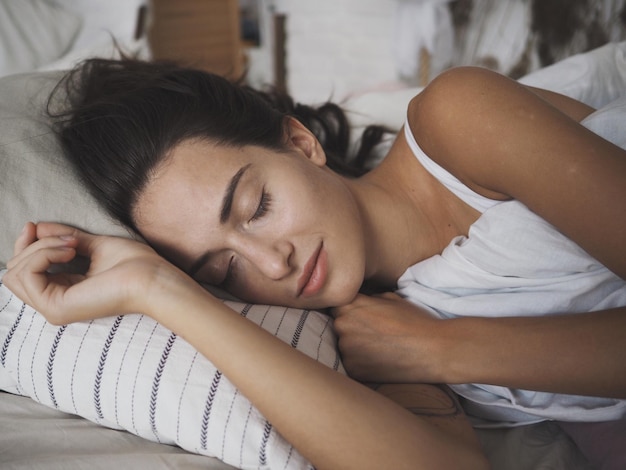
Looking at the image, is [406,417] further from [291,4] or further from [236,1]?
[236,1]

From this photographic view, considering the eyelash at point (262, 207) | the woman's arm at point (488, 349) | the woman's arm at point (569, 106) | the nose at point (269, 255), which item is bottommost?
the woman's arm at point (488, 349)

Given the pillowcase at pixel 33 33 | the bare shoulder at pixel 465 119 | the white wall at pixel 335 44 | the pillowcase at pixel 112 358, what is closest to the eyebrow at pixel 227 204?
the pillowcase at pixel 112 358

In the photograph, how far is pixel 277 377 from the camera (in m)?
0.69

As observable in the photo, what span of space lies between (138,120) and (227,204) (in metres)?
0.26

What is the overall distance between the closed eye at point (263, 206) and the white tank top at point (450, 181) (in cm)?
34

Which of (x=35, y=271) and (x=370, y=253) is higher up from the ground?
(x=35, y=271)

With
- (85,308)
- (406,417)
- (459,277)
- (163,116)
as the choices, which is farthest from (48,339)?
(459,277)

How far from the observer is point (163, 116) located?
99cm

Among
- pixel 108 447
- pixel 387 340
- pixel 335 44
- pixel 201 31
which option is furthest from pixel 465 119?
pixel 201 31

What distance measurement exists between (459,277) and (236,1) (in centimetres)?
376

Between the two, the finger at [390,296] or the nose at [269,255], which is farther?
the finger at [390,296]

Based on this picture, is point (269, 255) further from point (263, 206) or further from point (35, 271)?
point (35, 271)

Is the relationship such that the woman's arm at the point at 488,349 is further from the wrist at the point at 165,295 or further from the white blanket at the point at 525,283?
the wrist at the point at 165,295

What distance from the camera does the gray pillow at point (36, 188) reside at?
0.94 meters
